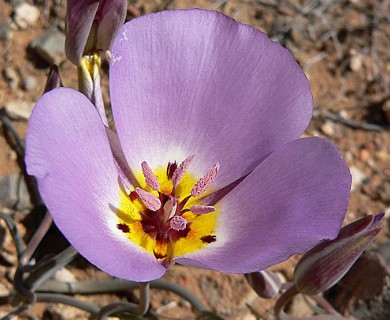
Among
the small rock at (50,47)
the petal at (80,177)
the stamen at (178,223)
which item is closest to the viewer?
the petal at (80,177)

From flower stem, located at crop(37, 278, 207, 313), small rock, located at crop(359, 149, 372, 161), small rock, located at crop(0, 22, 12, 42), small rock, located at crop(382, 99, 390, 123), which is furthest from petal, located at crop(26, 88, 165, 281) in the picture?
small rock, located at crop(382, 99, 390, 123)

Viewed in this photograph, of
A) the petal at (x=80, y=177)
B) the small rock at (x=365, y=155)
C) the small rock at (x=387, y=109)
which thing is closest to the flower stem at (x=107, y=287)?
the petal at (x=80, y=177)

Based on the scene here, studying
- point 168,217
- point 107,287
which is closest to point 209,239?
point 168,217

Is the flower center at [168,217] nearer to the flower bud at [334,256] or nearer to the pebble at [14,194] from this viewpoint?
the flower bud at [334,256]

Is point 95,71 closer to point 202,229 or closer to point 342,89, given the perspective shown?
point 202,229

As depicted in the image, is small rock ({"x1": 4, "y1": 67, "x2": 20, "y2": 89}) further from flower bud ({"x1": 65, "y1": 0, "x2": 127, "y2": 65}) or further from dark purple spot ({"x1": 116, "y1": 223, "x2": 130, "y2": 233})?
dark purple spot ({"x1": 116, "y1": 223, "x2": 130, "y2": 233})

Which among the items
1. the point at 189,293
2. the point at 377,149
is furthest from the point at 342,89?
the point at 189,293
